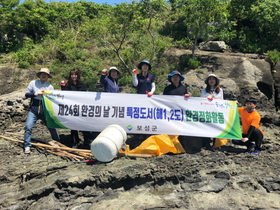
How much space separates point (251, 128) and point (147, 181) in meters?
2.47

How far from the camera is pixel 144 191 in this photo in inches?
150

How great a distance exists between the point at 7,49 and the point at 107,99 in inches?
339

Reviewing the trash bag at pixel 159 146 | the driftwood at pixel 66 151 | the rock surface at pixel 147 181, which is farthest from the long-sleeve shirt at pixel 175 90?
the driftwood at pixel 66 151

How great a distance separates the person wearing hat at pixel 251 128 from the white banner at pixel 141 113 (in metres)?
0.23

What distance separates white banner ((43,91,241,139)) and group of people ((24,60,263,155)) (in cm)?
15

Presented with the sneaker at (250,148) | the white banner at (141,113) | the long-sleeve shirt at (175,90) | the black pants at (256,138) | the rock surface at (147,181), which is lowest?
the rock surface at (147,181)

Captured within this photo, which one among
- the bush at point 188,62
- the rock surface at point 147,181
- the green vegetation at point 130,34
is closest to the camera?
the rock surface at point 147,181

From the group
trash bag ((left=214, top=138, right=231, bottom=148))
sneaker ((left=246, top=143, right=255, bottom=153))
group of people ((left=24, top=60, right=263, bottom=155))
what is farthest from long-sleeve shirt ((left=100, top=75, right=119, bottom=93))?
sneaker ((left=246, top=143, right=255, bottom=153))

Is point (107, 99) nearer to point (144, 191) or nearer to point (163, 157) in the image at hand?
point (163, 157)

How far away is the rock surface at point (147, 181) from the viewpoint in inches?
138

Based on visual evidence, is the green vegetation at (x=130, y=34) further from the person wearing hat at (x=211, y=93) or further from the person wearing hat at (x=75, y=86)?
the person wearing hat at (x=75, y=86)

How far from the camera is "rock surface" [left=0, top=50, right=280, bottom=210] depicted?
138 inches

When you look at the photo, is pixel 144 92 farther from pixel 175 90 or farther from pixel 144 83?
pixel 175 90

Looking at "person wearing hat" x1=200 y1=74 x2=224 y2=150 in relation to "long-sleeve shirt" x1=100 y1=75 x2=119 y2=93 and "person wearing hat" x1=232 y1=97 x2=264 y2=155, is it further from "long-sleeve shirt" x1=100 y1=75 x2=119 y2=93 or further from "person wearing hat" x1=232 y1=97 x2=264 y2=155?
"long-sleeve shirt" x1=100 y1=75 x2=119 y2=93
